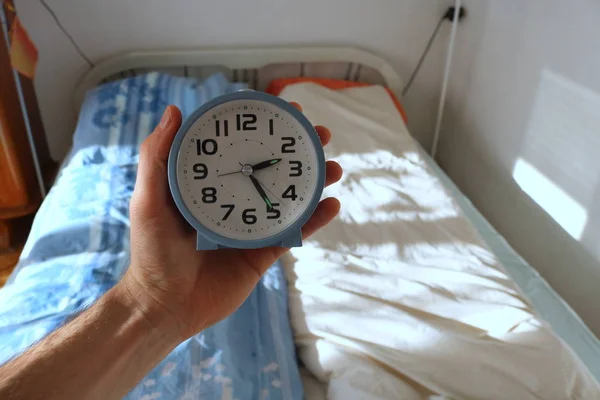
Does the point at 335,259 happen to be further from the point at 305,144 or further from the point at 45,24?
the point at 45,24

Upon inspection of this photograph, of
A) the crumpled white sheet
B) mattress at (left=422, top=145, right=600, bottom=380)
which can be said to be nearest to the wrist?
the crumpled white sheet

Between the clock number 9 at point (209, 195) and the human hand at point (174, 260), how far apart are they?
6cm

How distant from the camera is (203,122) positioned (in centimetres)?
83

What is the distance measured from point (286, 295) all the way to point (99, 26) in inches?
58.9

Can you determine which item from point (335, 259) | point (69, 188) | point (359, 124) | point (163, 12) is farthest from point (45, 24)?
point (335, 259)

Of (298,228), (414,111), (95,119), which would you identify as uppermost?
(298,228)

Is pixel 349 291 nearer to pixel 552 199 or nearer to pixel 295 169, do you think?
pixel 295 169

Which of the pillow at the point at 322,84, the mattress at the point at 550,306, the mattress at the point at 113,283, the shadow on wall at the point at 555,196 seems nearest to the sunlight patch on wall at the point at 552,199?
the shadow on wall at the point at 555,196

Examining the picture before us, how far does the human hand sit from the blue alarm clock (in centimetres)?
4

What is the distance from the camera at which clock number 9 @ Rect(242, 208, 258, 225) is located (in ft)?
2.81

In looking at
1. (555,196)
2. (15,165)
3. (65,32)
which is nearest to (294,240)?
(555,196)

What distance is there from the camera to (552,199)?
69.1 inches

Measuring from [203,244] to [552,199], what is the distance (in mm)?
1365

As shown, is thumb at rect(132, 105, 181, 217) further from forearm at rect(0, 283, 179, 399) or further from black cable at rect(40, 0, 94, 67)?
black cable at rect(40, 0, 94, 67)
